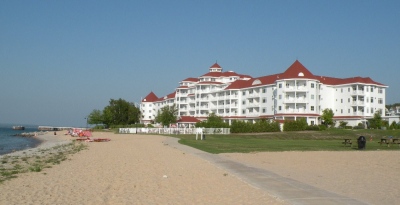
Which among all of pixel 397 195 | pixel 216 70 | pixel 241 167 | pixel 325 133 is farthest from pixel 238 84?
pixel 397 195

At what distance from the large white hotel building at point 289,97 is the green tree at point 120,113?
77.7 feet

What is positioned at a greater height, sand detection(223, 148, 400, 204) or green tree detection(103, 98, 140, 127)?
green tree detection(103, 98, 140, 127)

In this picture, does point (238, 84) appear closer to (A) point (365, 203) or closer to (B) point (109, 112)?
(B) point (109, 112)

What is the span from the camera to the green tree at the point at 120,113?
430 ft

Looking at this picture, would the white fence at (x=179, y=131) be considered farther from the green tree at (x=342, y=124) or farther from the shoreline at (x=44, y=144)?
the green tree at (x=342, y=124)

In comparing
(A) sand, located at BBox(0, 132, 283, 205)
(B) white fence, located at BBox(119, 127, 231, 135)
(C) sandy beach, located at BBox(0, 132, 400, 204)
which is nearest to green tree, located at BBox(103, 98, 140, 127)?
(B) white fence, located at BBox(119, 127, 231, 135)

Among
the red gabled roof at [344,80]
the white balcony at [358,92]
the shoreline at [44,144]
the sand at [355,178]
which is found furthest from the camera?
the red gabled roof at [344,80]

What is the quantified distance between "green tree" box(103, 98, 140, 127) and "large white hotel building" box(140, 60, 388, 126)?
933 inches

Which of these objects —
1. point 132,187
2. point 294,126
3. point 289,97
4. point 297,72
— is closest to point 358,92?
point 297,72

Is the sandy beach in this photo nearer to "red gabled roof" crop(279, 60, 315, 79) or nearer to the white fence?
the white fence

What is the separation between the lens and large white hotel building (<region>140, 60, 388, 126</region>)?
87562 millimetres

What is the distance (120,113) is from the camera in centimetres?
13138

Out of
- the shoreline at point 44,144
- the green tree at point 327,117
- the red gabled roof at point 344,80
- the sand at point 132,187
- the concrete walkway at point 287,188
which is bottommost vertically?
the shoreline at point 44,144

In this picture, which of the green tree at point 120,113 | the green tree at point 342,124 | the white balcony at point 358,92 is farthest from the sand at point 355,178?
the green tree at point 120,113
